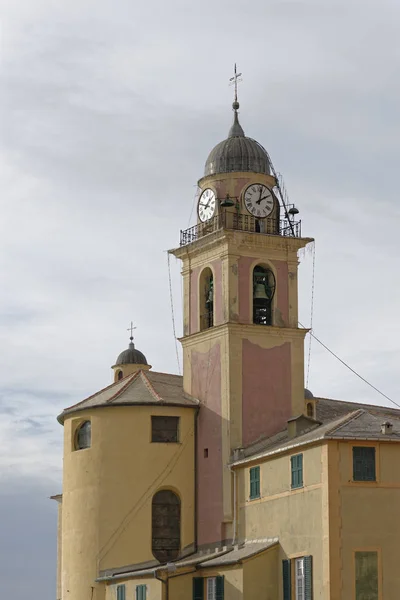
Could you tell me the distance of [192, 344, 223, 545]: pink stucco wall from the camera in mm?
56875

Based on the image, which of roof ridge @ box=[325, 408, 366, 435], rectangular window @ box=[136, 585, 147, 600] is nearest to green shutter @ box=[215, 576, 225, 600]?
rectangular window @ box=[136, 585, 147, 600]

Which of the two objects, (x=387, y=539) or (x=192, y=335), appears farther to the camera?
(x=192, y=335)

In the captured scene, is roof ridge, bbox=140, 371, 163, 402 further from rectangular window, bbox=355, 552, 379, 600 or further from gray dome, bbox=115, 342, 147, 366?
gray dome, bbox=115, 342, 147, 366

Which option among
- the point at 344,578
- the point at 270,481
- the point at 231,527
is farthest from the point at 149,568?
the point at 344,578

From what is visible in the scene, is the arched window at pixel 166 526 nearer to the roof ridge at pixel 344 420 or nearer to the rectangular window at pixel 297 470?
the rectangular window at pixel 297 470

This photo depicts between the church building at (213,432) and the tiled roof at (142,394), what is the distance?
9 centimetres

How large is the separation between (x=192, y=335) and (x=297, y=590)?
49.3ft

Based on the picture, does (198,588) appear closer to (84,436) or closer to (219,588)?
(219,588)

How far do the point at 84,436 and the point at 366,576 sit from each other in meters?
16.8

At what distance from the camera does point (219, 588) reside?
50938 mm

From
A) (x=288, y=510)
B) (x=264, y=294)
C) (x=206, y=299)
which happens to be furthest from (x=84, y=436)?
(x=288, y=510)

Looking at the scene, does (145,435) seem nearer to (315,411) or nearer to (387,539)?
(315,411)

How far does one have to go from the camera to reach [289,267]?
198 feet

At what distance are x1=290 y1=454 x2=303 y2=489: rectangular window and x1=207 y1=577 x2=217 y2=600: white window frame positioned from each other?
475cm
